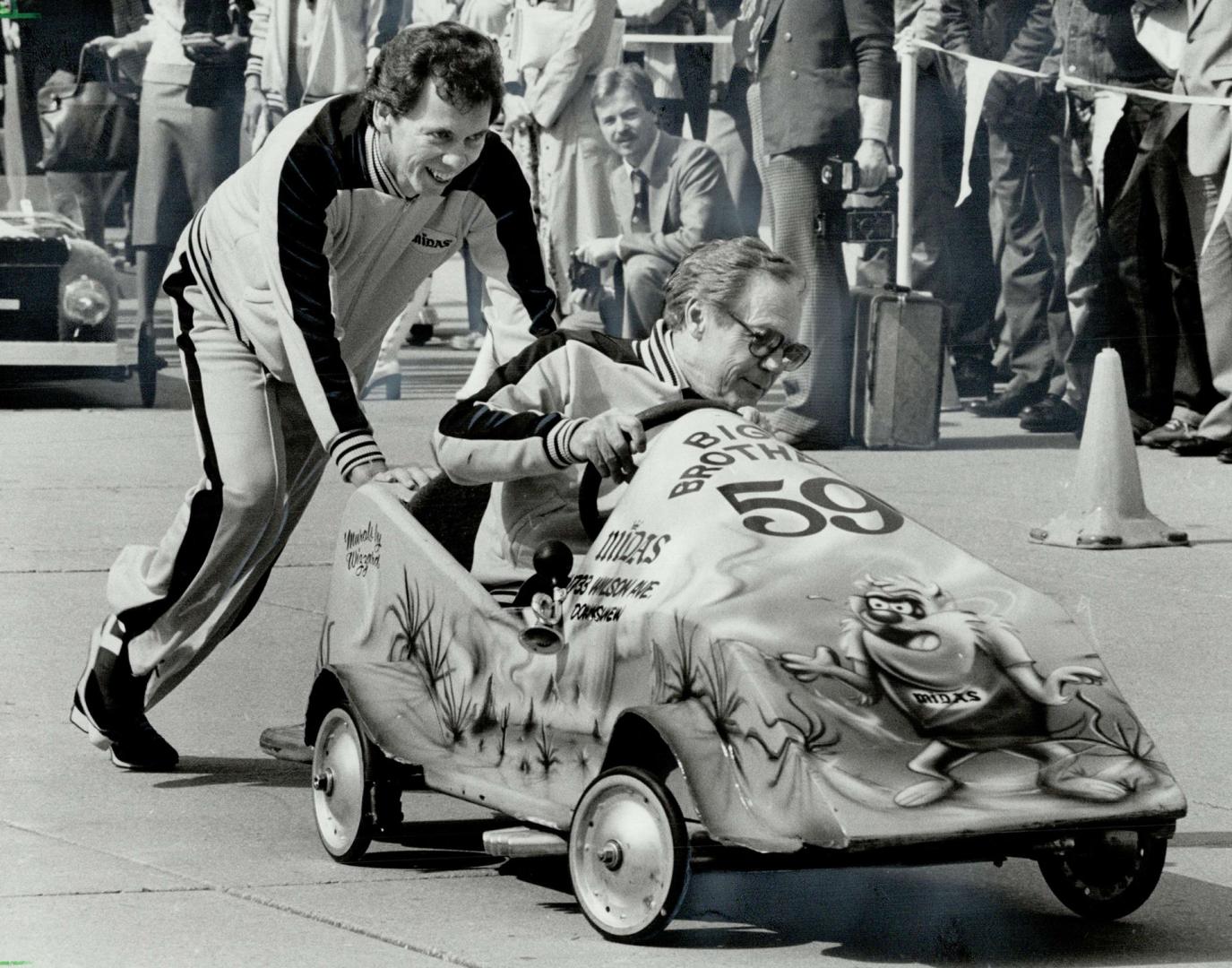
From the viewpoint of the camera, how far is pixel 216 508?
562cm

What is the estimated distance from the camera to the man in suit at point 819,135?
10734mm

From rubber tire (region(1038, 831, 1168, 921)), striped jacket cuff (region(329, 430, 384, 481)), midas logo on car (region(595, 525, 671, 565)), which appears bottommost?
rubber tire (region(1038, 831, 1168, 921))

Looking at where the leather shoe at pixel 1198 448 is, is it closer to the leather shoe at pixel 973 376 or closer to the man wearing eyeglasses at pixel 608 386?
the leather shoe at pixel 973 376

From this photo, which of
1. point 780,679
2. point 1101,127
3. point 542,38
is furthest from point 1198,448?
point 780,679

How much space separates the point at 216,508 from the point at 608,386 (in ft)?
3.64

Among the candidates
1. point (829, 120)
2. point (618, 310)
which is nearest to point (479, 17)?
point (618, 310)

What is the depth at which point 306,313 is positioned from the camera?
531 centimetres

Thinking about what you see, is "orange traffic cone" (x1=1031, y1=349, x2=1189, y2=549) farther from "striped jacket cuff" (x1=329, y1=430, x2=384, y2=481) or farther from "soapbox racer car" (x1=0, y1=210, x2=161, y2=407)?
"soapbox racer car" (x1=0, y1=210, x2=161, y2=407)

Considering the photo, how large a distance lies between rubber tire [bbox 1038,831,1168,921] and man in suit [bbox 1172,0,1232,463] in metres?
6.19

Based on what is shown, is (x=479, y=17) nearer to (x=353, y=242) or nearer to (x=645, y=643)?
(x=353, y=242)

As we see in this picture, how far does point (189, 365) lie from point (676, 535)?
174 cm

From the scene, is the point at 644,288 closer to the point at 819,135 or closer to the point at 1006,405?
the point at 819,135

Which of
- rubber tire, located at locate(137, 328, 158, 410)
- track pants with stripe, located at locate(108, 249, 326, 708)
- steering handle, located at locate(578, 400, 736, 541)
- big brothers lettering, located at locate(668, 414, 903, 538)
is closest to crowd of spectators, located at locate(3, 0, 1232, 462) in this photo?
rubber tire, located at locate(137, 328, 158, 410)

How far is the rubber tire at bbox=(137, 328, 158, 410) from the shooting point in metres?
12.6
